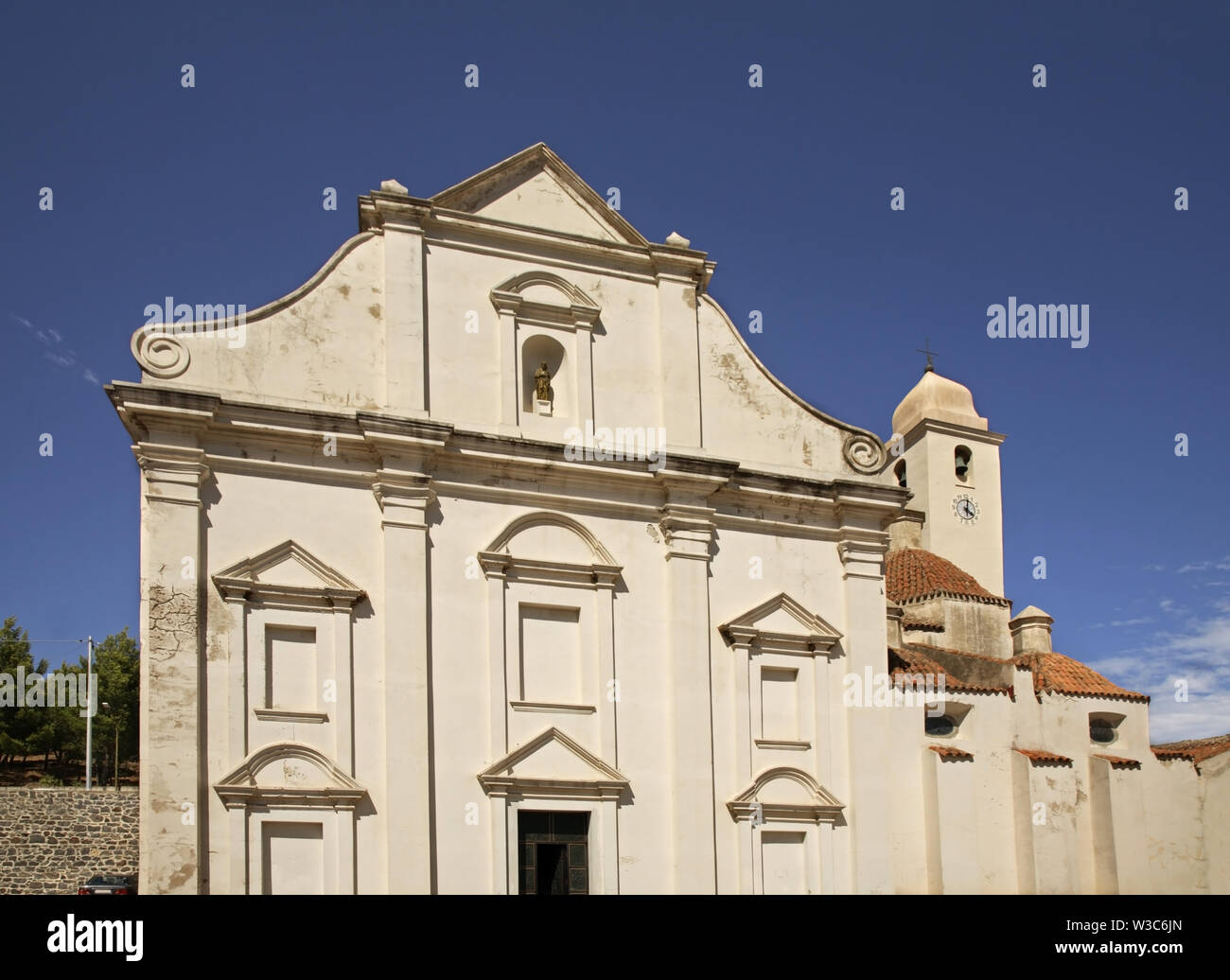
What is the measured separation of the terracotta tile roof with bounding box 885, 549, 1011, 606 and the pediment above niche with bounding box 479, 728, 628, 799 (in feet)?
37.6

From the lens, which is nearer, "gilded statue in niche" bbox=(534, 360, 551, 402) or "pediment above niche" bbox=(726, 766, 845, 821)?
"pediment above niche" bbox=(726, 766, 845, 821)

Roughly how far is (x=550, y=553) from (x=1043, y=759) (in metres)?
11.2

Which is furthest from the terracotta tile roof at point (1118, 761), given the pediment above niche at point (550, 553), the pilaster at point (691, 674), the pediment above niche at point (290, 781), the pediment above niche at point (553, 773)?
the pediment above niche at point (290, 781)

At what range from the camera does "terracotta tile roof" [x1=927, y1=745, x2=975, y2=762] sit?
24.5m

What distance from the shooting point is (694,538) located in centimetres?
2252

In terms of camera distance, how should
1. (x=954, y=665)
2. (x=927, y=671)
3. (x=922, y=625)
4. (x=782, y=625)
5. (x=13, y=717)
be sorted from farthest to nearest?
(x=13, y=717) → (x=922, y=625) → (x=954, y=665) → (x=927, y=671) → (x=782, y=625)

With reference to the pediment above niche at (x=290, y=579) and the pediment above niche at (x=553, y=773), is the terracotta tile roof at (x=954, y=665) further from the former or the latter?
the pediment above niche at (x=290, y=579)

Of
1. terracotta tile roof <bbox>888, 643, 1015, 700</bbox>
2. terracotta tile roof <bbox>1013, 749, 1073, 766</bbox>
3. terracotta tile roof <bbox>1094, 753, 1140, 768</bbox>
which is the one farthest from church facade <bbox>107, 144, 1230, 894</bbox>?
terracotta tile roof <bbox>1094, 753, 1140, 768</bbox>

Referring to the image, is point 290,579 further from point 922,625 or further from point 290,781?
point 922,625

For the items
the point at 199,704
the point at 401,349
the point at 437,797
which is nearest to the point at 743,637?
the point at 437,797

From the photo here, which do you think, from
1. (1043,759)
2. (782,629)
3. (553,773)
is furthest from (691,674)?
(1043,759)

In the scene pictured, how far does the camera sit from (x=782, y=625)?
75.3 feet

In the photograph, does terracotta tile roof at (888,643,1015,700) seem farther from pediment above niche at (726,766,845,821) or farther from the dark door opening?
the dark door opening

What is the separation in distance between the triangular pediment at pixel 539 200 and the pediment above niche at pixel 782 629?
6418mm
